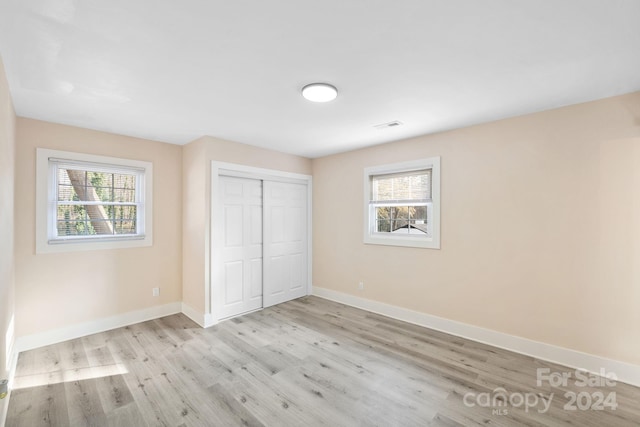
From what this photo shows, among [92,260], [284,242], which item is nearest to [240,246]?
[284,242]

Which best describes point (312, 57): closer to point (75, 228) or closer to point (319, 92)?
point (319, 92)

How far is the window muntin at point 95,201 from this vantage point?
10.5 feet

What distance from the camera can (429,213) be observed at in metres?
3.61

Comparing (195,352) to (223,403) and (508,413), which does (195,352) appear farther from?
(508,413)

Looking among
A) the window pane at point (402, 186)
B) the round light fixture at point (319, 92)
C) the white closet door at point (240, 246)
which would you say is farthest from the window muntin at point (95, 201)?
the window pane at point (402, 186)

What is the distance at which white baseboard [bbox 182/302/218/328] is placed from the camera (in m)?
3.60

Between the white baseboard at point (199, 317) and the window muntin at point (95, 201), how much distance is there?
124cm

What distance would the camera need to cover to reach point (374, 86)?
225cm

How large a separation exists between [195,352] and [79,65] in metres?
2.73

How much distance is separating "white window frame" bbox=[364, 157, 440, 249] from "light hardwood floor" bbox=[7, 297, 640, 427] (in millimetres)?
1128

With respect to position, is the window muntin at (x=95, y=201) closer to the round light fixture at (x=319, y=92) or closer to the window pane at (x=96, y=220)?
the window pane at (x=96, y=220)

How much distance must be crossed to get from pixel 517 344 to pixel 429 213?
1.67m

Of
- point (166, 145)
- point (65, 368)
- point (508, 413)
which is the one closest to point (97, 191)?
point (166, 145)

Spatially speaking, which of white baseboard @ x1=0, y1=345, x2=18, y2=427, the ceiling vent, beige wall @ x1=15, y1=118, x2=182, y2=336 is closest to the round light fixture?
the ceiling vent
